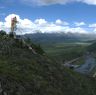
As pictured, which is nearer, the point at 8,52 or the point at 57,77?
the point at 57,77

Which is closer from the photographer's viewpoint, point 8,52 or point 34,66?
point 34,66

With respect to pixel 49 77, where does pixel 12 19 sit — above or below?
above

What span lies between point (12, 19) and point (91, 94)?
82.8 meters

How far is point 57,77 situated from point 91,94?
45.1 ft

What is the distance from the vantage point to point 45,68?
73.9 meters

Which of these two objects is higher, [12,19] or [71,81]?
[12,19]

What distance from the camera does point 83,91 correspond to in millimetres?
75750

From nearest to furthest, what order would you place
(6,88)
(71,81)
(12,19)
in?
(6,88) < (71,81) < (12,19)

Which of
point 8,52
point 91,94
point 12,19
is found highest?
point 12,19

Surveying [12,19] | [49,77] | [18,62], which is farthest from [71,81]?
[12,19]

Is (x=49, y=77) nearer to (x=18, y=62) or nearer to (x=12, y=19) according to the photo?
(x=18, y=62)

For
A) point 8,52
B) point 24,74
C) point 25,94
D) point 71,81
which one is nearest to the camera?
point 25,94

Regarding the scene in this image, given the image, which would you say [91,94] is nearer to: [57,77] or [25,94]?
[57,77]

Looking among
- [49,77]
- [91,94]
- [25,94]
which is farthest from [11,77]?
[91,94]
